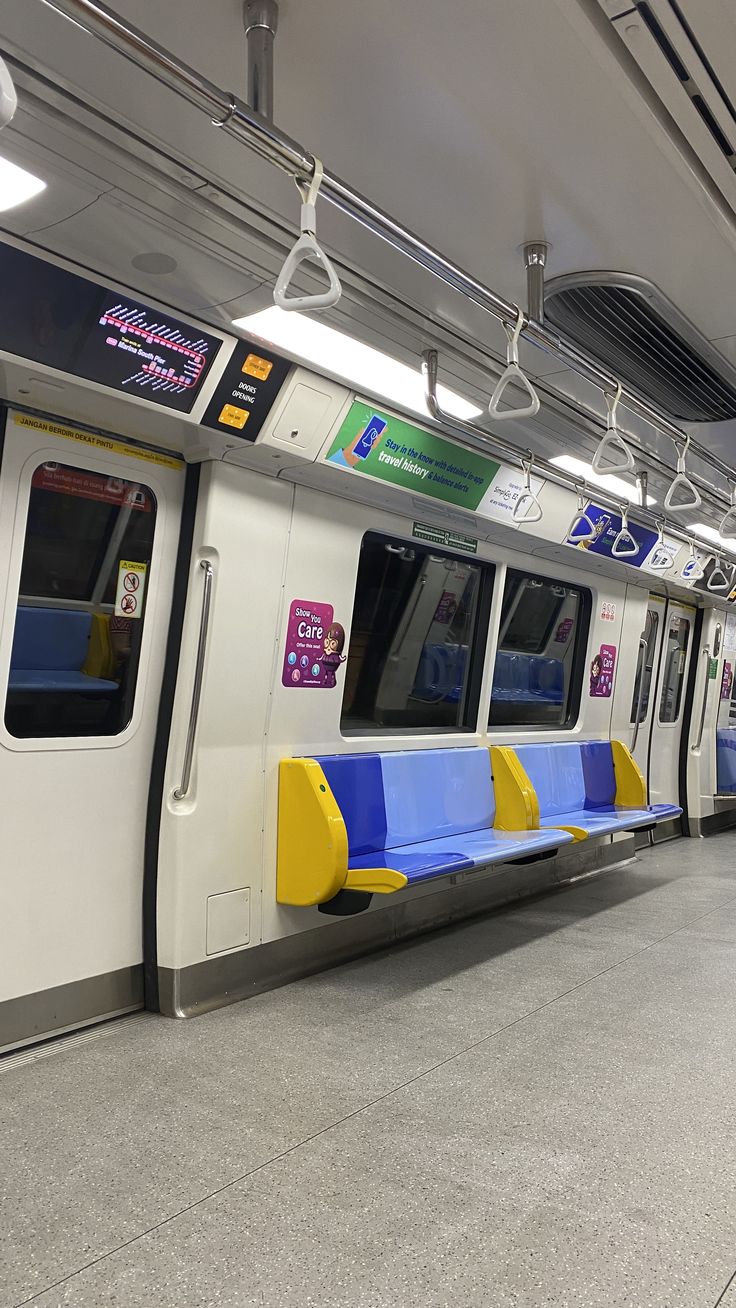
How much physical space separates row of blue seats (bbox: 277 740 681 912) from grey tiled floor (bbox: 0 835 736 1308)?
1.75 feet

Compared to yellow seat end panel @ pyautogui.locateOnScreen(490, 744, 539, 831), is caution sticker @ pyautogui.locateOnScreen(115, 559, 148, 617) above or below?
above

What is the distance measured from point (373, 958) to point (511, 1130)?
1750 millimetres

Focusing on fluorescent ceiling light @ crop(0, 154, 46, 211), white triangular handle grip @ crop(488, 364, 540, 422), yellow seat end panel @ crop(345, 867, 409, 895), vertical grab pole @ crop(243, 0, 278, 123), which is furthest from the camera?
yellow seat end panel @ crop(345, 867, 409, 895)

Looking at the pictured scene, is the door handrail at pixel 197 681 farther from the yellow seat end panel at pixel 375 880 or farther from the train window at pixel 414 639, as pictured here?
the train window at pixel 414 639

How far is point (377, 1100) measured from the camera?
2895 millimetres

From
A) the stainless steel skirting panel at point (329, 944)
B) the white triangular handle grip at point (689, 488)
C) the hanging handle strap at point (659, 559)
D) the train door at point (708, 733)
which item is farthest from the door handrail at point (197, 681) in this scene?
the train door at point (708, 733)

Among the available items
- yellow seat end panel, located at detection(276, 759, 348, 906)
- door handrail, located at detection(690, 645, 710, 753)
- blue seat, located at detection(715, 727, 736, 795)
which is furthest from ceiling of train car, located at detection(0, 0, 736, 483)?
blue seat, located at detection(715, 727, 736, 795)

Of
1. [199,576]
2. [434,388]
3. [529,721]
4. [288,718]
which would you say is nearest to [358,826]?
[288,718]

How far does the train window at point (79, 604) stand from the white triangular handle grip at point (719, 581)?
595 centimetres

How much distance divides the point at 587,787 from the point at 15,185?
17.4 feet

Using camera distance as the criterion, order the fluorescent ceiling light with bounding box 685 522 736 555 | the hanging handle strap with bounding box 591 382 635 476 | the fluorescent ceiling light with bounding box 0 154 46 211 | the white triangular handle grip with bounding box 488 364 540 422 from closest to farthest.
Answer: the fluorescent ceiling light with bounding box 0 154 46 211 < the white triangular handle grip with bounding box 488 364 540 422 < the hanging handle strap with bounding box 591 382 635 476 < the fluorescent ceiling light with bounding box 685 522 736 555

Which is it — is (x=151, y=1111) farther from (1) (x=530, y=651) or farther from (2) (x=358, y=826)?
(1) (x=530, y=651)

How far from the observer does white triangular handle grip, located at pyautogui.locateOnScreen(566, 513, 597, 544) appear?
18.5ft

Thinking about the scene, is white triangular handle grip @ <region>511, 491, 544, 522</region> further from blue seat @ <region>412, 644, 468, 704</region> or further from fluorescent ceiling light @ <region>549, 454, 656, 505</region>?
blue seat @ <region>412, 644, 468, 704</region>
